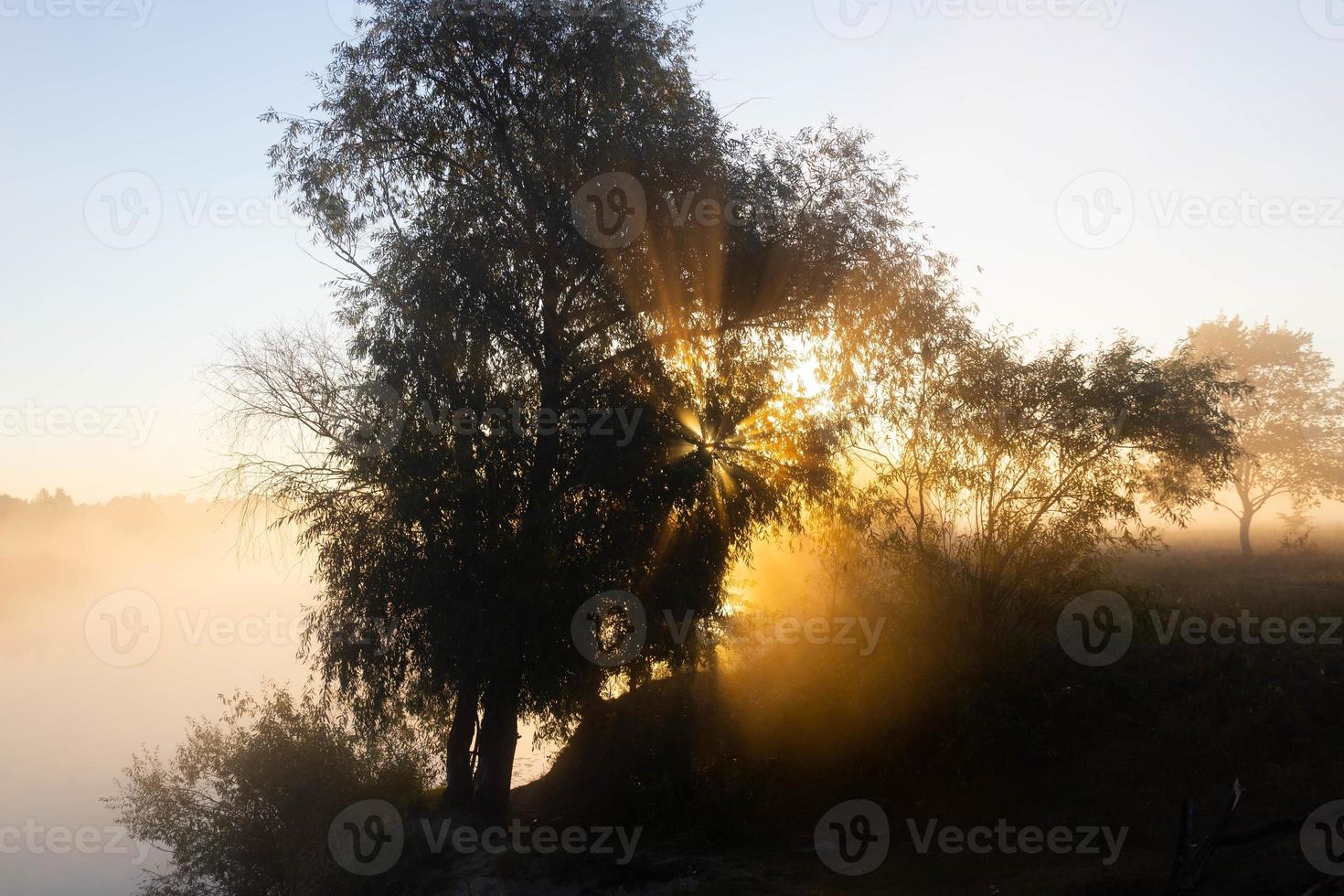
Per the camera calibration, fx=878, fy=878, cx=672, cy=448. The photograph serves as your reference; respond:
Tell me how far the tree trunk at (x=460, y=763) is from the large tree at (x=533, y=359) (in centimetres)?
6

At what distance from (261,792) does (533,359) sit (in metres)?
11.2

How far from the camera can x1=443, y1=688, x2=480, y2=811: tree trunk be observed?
1844 cm

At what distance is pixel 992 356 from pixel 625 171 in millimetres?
9594

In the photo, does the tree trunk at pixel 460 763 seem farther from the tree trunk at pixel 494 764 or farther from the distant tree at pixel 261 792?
the distant tree at pixel 261 792

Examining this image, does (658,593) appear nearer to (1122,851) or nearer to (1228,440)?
(1122,851)

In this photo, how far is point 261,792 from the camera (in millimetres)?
19141

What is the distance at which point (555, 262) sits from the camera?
17.4 metres

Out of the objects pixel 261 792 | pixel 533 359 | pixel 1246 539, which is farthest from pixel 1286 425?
pixel 261 792

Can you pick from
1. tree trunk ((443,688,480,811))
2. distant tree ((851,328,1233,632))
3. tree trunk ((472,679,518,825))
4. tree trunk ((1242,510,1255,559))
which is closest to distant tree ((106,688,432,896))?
tree trunk ((443,688,480,811))

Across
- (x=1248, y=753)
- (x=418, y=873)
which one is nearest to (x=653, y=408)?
(x=418, y=873)

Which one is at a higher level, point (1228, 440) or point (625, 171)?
point (625, 171)

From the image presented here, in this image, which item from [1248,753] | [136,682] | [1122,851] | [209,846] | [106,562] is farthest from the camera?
[106,562]

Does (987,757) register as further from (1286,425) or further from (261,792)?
(1286,425)

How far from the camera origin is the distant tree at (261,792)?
61.4ft
